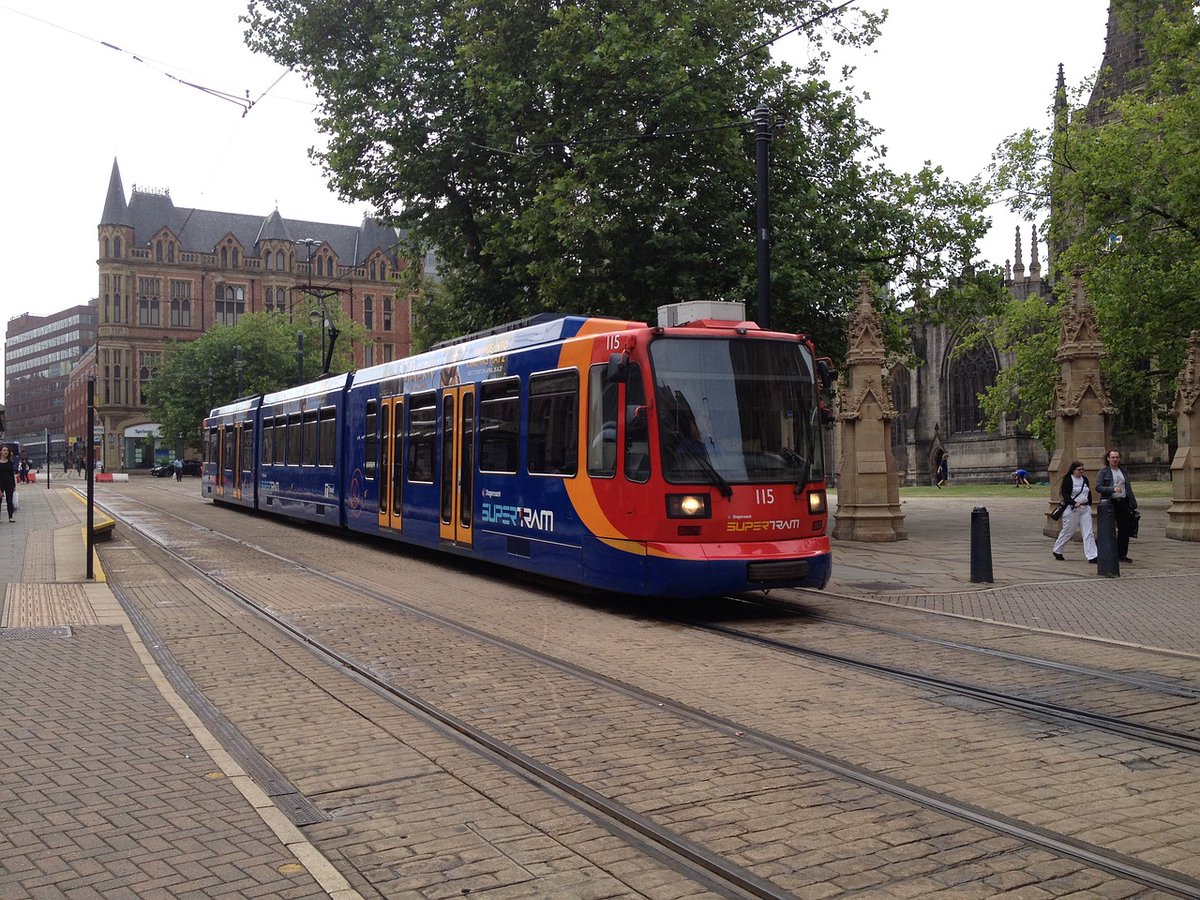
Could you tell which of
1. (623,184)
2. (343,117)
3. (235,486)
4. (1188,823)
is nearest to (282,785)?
(1188,823)

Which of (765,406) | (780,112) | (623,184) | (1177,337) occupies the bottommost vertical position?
(765,406)

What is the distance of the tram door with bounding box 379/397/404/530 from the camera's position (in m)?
17.5

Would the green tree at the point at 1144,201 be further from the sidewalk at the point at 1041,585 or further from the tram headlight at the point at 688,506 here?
the tram headlight at the point at 688,506

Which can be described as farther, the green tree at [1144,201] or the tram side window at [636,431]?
the green tree at [1144,201]

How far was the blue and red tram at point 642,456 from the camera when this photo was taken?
36.2ft

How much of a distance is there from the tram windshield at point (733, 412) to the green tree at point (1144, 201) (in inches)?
686

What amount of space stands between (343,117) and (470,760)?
876 inches

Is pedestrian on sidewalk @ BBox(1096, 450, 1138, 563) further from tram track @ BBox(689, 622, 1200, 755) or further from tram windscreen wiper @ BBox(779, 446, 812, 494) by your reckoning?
tram track @ BBox(689, 622, 1200, 755)

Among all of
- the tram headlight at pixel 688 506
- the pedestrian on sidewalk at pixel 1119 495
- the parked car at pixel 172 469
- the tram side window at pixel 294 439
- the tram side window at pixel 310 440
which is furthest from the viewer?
the parked car at pixel 172 469

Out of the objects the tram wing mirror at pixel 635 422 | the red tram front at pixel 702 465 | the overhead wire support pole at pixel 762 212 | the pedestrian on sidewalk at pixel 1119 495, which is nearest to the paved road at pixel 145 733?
the pedestrian on sidewalk at pixel 1119 495

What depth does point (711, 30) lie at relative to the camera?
2194cm

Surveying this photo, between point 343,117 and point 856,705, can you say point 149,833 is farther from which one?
point 343,117

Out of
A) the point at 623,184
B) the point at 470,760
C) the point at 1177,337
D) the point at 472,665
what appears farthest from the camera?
the point at 1177,337

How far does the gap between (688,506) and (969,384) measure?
192 feet
